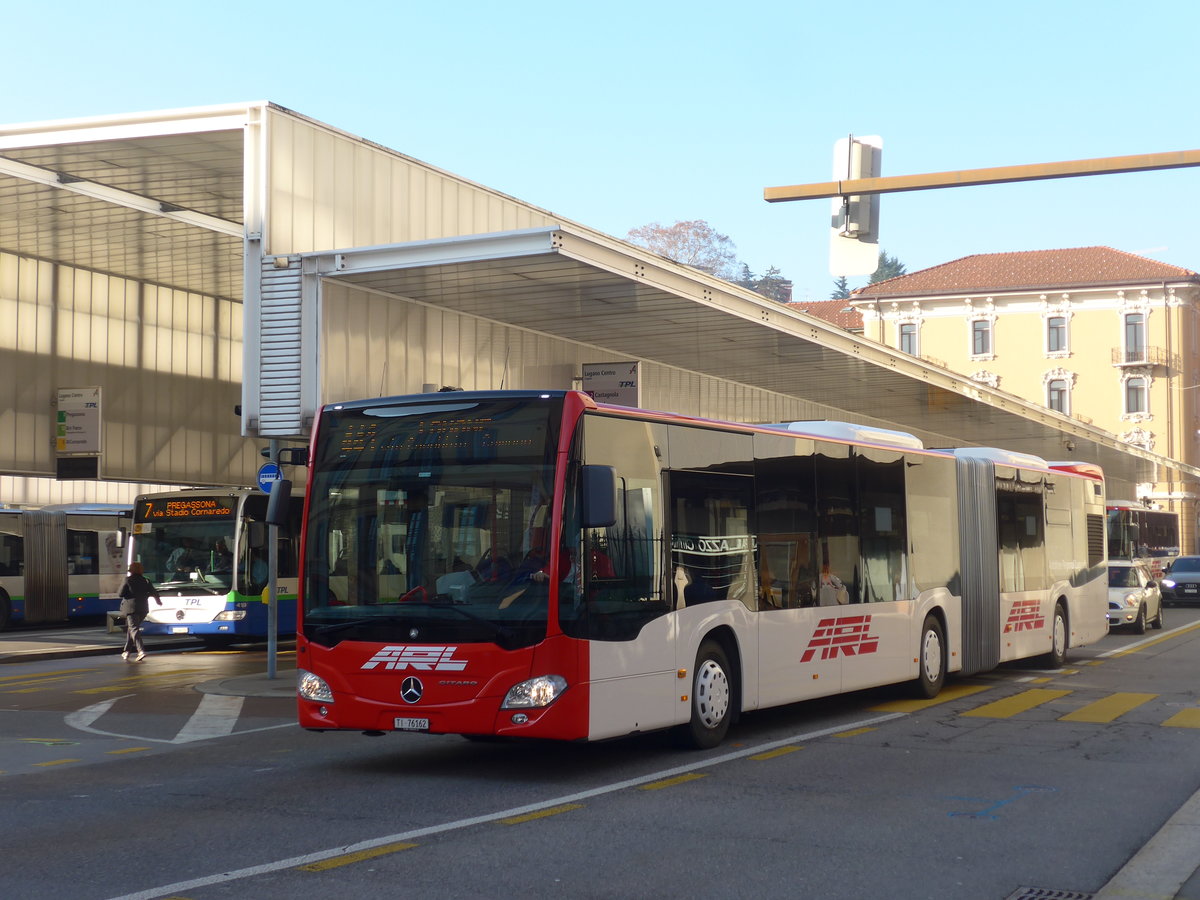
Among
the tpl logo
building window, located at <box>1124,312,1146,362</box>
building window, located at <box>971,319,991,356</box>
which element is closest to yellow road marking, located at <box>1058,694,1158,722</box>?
the tpl logo

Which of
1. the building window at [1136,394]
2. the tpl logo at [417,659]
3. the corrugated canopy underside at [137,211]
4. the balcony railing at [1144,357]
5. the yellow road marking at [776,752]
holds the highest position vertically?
the balcony railing at [1144,357]

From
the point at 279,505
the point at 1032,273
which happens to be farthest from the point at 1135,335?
the point at 279,505

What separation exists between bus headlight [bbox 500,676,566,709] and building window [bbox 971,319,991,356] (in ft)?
235

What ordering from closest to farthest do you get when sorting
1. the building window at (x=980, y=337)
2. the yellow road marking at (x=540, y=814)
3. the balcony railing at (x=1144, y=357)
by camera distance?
the yellow road marking at (x=540, y=814), the balcony railing at (x=1144, y=357), the building window at (x=980, y=337)

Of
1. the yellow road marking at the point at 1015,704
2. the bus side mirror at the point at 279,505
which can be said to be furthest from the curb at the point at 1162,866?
the bus side mirror at the point at 279,505

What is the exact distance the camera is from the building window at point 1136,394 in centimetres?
7556

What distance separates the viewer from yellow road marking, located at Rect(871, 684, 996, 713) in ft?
49.2

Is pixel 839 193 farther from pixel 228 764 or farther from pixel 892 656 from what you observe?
pixel 228 764

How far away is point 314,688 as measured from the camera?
10.6 metres

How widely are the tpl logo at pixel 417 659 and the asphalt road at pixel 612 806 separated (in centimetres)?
83

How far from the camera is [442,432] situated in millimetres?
10492

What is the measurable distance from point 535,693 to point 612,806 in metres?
1.10

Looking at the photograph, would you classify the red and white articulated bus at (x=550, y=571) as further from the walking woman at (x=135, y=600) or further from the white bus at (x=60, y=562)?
the white bus at (x=60, y=562)

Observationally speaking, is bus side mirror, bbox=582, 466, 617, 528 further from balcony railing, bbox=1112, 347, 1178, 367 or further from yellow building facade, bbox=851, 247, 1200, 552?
balcony railing, bbox=1112, 347, 1178, 367
